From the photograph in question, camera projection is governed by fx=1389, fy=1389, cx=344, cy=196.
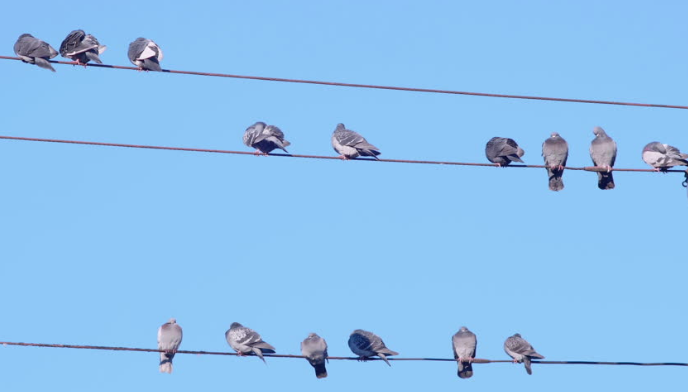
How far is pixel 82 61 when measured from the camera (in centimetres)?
2120

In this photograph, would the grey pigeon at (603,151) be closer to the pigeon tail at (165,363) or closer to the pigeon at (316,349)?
the pigeon at (316,349)

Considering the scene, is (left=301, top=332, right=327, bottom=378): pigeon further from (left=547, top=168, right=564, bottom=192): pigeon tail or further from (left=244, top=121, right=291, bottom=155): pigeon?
(left=547, top=168, right=564, bottom=192): pigeon tail

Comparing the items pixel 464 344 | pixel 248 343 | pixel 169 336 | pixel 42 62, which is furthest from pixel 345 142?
pixel 42 62

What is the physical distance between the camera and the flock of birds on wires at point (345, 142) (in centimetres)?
2027

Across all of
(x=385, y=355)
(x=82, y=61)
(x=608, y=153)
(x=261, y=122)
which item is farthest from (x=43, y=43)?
(x=608, y=153)

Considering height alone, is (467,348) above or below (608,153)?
below

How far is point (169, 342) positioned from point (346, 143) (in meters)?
4.02

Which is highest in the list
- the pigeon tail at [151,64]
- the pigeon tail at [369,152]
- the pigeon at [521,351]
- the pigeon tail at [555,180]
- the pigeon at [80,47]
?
the pigeon at [80,47]

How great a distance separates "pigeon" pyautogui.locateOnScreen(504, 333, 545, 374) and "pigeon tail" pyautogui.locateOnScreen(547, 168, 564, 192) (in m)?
2.28

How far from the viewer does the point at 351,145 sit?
21.0 meters

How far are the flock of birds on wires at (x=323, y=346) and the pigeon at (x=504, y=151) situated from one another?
8.60 feet

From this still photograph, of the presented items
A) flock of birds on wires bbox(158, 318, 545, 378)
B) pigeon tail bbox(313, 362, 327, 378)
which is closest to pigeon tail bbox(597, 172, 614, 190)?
flock of birds on wires bbox(158, 318, 545, 378)

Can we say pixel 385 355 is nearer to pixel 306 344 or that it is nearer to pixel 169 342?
pixel 306 344

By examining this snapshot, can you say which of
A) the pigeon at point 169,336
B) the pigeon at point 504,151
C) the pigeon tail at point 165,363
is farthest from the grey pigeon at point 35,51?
the pigeon at point 504,151
